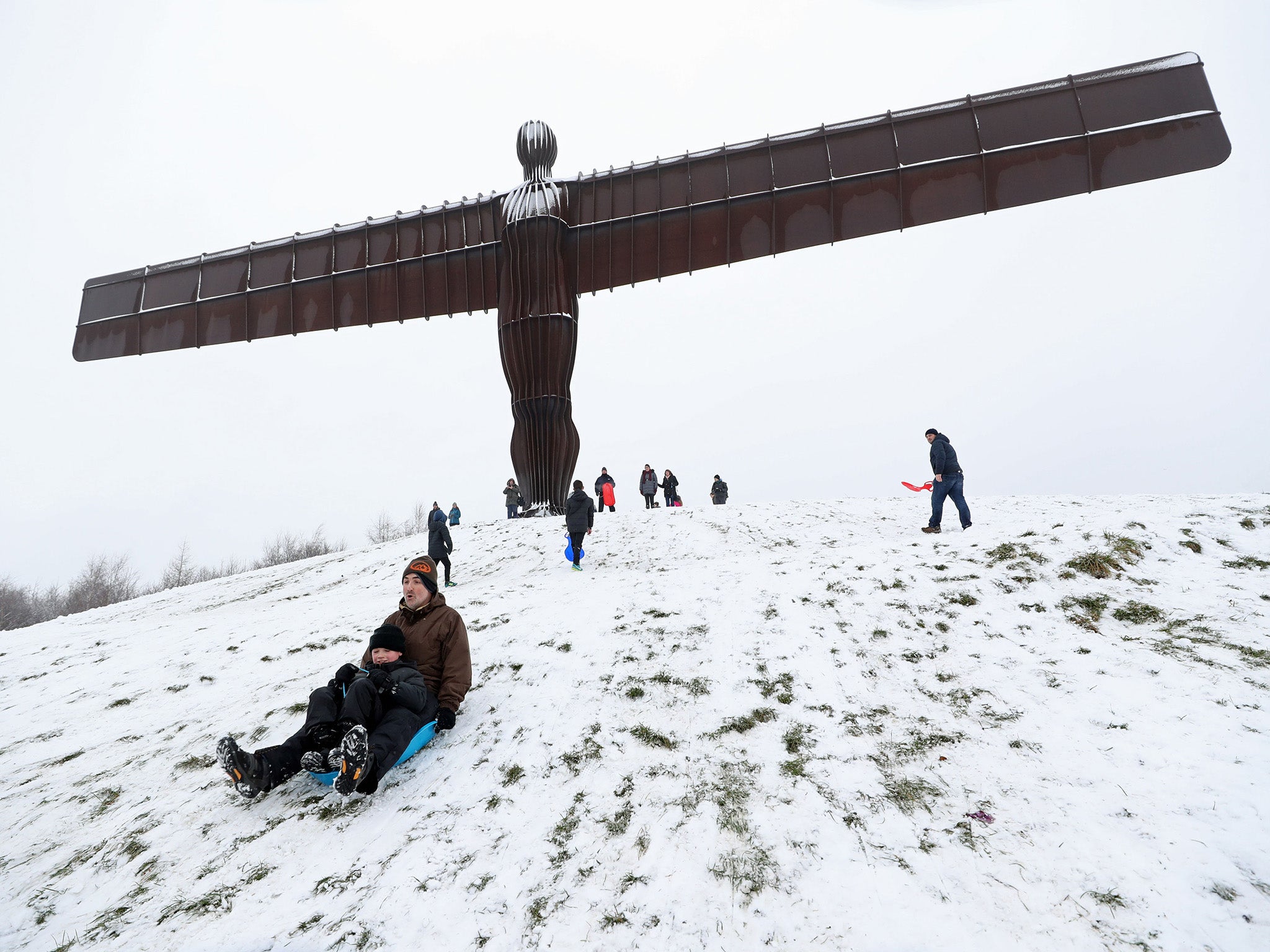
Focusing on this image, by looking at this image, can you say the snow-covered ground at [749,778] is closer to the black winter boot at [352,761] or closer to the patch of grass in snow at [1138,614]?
the patch of grass in snow at [1138,614]

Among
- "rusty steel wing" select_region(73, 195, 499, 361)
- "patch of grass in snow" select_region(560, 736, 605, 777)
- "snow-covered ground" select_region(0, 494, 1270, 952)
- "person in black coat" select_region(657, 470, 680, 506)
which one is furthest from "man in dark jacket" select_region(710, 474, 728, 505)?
"patch of grass in snow" select_region(560, 736, 605, 777)

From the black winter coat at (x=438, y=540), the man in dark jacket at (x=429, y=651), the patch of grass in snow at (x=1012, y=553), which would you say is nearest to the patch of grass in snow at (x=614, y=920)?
the man in dark jacket at (x=429, y=651)

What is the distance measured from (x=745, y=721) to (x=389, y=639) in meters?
2.77

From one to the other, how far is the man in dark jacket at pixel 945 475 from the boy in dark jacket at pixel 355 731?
28.9ft

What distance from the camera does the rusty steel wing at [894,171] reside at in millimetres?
13516

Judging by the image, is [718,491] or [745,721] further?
[718,491]

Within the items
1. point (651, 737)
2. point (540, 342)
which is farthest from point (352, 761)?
point (540, 342)

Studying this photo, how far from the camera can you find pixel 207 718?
214 inches

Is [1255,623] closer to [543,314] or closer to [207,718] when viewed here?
[207,718]

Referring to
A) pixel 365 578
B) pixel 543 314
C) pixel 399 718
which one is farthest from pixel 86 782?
pixel 543 314

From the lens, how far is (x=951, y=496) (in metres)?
9.95

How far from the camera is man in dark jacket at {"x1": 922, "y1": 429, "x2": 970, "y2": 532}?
9.83 metres

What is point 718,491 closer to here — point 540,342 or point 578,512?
point 540,342

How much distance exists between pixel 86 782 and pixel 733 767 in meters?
5.06
